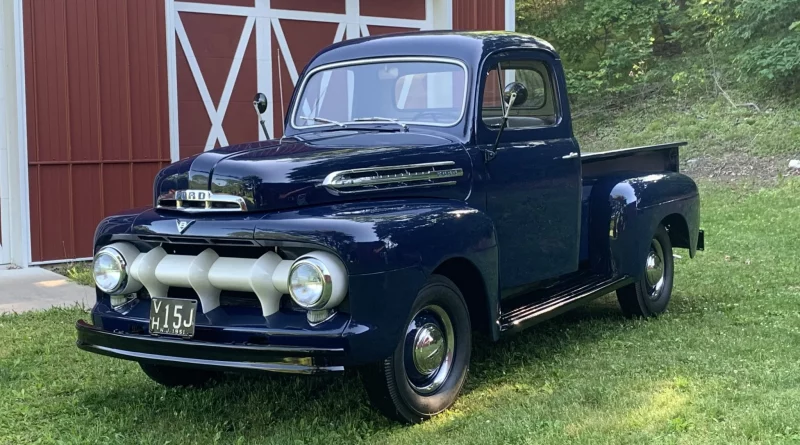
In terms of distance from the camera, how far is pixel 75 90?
8.84 meters

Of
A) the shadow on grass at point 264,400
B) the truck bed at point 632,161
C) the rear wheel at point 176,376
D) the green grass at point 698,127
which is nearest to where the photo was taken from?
the shadow on grass at point 264,400

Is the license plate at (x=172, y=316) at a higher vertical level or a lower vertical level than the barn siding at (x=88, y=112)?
lower

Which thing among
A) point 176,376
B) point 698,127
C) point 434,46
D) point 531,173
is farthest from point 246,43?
point 698,127

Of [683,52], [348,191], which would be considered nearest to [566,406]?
[348,191]

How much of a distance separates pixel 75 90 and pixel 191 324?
5.77 m

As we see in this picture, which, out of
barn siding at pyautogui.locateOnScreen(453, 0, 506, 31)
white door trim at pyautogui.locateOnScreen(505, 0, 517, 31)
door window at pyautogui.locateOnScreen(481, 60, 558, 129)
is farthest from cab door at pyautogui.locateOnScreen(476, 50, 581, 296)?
white door trim at pyautogui.locateOnScreen(505, 0, 517, 31)

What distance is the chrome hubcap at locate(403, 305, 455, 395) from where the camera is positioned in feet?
13.5

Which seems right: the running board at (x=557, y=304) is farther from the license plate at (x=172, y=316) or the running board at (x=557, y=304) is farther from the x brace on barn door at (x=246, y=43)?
the x brace on barn door at (x=246, y=43)

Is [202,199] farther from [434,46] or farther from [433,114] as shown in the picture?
[434,46]

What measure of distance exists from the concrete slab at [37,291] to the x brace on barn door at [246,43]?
1.98 metres

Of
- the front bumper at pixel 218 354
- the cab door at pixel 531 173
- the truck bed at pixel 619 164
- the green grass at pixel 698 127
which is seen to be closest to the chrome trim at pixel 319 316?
the front bumper at pixel 218 354

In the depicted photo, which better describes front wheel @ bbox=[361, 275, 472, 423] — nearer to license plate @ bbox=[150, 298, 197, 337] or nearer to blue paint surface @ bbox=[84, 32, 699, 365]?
blue paint surface @ bbox=[84, 32, 699, 365]

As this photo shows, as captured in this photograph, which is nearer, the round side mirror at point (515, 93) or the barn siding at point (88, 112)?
the round side mirror at point (515, 93)

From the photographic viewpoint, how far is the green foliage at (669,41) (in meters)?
17.2
